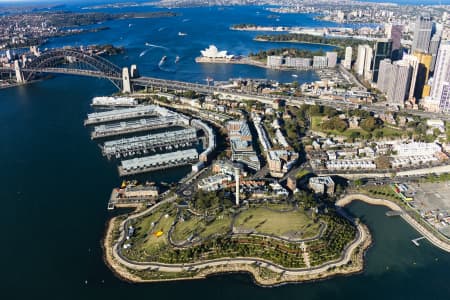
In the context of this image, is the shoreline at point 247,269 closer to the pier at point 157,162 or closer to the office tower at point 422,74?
the pier at point 157,162

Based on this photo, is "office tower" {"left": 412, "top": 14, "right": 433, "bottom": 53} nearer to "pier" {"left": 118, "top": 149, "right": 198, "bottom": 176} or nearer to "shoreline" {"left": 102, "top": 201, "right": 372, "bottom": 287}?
"pier" {"left": 118, "top": 149, "right": 198, "bottom": 176}

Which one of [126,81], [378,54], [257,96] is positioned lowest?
[257,96]

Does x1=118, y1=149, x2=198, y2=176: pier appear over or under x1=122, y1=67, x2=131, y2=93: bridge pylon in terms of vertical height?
under

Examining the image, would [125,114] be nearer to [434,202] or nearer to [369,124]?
[369,124]

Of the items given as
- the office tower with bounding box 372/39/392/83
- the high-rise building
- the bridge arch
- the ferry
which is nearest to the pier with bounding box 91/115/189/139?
the bridge arch

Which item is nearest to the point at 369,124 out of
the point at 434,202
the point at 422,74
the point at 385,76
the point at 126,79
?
the point at 434,202

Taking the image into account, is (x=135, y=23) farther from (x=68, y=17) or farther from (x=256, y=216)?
(x=256, y=216)
